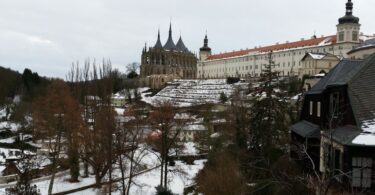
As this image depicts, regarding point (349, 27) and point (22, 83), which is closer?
point (349, 27)

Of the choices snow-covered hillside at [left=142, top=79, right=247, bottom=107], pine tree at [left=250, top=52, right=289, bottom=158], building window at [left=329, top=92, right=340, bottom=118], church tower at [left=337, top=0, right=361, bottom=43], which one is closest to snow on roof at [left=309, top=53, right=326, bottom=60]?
church tower at [left=337, top=0, right=361, bottom=43]

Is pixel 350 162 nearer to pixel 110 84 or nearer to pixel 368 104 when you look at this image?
pixel 368 104

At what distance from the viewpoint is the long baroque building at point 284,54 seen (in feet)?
248

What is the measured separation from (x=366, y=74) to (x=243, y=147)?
12.6 metres

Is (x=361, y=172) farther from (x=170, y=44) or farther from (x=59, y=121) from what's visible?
(x=170, y=44)

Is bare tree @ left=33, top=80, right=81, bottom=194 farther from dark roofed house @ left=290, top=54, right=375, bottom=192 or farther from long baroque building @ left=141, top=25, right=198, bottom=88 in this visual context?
long baroque building @ left=141, top=25, right=198, bottom=88

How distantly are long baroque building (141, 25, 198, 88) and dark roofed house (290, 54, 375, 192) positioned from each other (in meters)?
96.5

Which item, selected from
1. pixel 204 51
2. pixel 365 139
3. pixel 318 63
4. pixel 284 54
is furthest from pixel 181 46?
pixel 365 139

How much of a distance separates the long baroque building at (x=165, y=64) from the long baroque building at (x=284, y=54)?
4390 mm

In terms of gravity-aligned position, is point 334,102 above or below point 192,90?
above

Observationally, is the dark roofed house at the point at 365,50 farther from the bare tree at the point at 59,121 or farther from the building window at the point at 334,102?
the bare tree at the point at 59,121

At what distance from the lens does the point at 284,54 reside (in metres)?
96.1

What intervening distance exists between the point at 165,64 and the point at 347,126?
113 metres

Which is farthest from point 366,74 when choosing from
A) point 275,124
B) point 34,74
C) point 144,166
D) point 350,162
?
point 34,74
